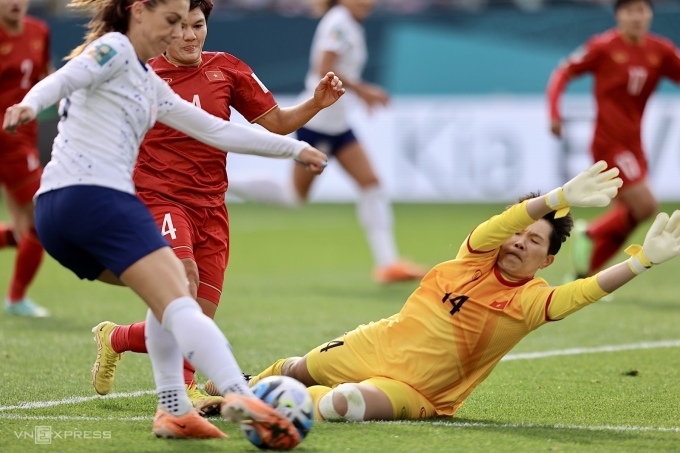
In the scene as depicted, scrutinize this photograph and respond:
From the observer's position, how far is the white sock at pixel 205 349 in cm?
458

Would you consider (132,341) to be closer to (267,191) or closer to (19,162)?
(19,162)

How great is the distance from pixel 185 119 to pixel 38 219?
28.5 inches

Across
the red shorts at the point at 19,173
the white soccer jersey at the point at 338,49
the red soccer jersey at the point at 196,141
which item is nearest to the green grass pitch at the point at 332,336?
the red shorts at the point at 19,173

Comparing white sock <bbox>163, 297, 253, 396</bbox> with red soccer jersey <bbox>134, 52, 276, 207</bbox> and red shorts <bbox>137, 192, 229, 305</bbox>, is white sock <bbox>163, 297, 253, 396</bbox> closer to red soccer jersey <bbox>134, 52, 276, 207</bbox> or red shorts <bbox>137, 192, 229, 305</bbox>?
red shorts <bbox>137, 192, 229, 305</bbox>

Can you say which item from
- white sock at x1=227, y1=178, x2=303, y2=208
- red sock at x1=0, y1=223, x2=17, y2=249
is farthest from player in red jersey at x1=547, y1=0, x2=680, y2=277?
red sock at x1=0, y1=223, x2=17, y2=249

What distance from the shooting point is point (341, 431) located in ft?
16.7

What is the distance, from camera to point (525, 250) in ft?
18.2

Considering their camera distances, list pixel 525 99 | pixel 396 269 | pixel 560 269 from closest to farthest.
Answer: pixel 396 269
pixel 560 269
pixel 525 99

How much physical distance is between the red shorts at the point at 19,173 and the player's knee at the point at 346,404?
16.6 ft

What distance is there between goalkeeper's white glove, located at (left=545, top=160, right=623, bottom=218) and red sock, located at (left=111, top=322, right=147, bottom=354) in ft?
6.84

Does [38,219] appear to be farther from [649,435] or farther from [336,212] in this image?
[336,212]

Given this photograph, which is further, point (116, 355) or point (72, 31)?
point (72, 31)

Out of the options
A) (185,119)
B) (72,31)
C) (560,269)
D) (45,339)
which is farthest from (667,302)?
(72,31)

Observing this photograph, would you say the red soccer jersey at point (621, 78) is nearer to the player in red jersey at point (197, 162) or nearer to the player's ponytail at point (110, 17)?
the player in red jersey at point (197, 162)
